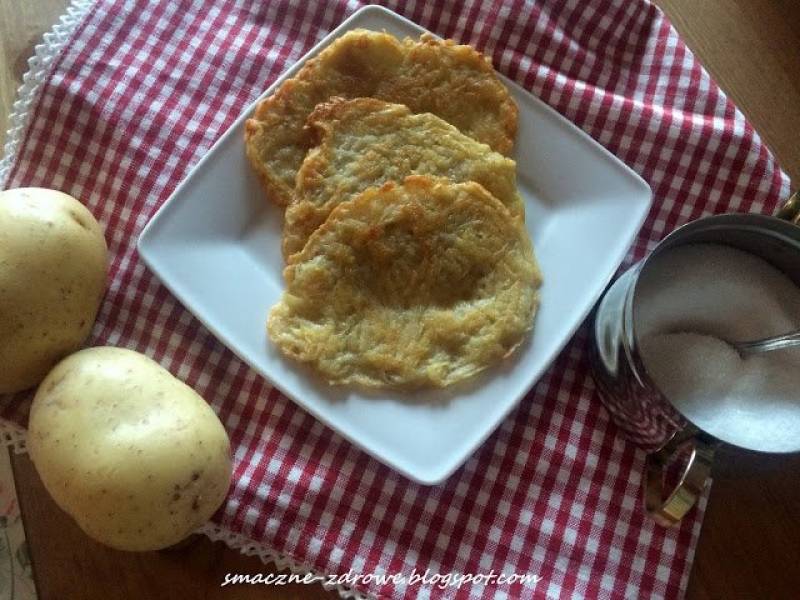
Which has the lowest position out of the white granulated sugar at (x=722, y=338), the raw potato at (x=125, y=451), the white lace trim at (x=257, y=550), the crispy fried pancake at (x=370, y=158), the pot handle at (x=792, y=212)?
the white lace trim at (x=257, y=550)

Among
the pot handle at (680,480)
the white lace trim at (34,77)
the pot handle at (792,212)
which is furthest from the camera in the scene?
the white lace trim at (34,77)

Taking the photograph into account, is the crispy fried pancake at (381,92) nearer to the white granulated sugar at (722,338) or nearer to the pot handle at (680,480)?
the white granulated sugar at (722,338)

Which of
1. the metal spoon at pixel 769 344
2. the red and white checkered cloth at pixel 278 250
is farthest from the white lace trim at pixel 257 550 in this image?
the metal spoon at pixel 769 344

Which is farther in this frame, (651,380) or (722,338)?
(722,338)

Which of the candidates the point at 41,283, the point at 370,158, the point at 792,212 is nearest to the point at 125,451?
the point at 41,283

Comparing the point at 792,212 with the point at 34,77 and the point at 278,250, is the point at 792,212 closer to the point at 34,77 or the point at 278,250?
the point at 278,250

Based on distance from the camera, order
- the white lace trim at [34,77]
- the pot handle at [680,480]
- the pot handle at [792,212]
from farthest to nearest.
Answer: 1. the white lace trim at [34,77]
2. the pot handle at [792,212]
3. the pot handle at [680,480]
